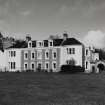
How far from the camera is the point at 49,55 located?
6356cm

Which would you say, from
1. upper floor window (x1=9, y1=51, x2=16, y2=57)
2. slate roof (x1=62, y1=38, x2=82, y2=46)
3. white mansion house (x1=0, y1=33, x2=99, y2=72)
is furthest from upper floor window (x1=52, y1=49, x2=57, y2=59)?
upper floor window (x1=9, y1=51, x2=16, y2=57)

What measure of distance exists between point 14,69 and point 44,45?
10252 millimetres

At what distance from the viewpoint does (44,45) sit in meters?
64.9

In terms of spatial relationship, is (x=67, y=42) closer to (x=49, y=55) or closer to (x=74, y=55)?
(x=74, y=55)

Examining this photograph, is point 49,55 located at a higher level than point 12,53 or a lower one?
lower

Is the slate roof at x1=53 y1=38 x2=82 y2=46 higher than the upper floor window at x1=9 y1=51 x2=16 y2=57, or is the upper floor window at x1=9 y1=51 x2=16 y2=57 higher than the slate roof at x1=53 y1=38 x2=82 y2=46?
the slate roof at x1=53 y1=38 x2=82 y2=46

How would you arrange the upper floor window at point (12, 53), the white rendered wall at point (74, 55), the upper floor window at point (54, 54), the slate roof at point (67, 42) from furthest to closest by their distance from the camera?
the upper floor window at point (12, 53) → the upper floor window at point (54, 54) → the slate roof at point (67, 42) → the white rendered wall at point (74, 55)

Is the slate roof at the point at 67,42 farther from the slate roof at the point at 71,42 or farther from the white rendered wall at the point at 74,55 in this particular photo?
the white rendered wall at the point at 74,55

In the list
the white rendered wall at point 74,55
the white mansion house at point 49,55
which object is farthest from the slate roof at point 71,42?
the white rendered wall at point 74,55

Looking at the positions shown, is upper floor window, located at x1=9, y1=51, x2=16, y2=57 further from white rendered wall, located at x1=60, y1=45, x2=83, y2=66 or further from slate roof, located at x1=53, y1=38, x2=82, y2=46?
white rendered wall, located at x1=60, y1=45, x2=83, y2=66

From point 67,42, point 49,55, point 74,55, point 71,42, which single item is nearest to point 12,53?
point 49,55

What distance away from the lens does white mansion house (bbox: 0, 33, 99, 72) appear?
61034 millimetres

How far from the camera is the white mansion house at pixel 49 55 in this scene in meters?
61.0

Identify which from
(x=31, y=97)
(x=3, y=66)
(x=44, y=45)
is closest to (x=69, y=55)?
(x=44, y=45)
